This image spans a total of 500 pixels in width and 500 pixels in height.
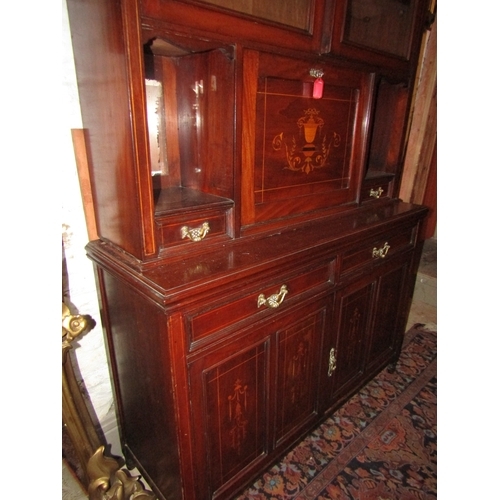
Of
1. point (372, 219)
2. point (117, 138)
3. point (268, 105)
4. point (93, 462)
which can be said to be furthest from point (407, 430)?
point (117, 138)

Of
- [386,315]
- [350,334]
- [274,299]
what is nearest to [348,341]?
[350,334]

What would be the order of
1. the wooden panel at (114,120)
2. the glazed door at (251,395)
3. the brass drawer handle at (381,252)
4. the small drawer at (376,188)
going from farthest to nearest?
the small drawer at (376,188)
the brass drawer handle at (381,252)
the glazed door at (251,395)
the wooden panel at (114,120)

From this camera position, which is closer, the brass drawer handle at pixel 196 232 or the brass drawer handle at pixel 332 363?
the brass drawer handle at pixel 196 232

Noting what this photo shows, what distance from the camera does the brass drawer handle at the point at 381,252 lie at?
5.20ft

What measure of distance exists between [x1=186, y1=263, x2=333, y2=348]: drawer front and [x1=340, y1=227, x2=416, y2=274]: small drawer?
0.12 m

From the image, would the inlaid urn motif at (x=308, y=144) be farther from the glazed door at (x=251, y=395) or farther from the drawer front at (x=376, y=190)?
the glazed door at (x=251, y=395)

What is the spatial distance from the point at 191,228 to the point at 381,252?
959 millimetres

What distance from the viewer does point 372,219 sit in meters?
1.56

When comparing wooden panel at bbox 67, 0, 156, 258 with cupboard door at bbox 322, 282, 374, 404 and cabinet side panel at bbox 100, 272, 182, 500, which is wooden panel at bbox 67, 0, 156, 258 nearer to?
cabinet side panel at bbox 100, 272, 182, 500

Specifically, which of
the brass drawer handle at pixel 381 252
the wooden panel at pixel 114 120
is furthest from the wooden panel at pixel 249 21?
the brass drawer handle at pixel 381 252

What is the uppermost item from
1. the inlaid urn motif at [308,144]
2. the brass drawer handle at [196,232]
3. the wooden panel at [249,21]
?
the wooden panel at [249,21]
